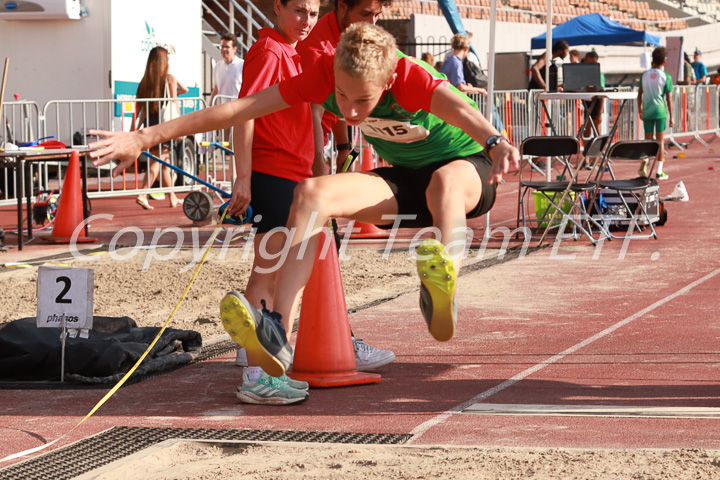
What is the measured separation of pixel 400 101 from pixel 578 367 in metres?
1.95

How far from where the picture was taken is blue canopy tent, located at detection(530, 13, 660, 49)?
26.2 meters

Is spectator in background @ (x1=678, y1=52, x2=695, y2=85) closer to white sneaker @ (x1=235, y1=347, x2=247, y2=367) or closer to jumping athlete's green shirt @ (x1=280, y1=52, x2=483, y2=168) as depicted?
white sneaker @ (x1=235, y1=347, x2=247, y2=367)

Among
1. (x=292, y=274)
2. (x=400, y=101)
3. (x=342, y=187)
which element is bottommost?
(x=292, y=274)

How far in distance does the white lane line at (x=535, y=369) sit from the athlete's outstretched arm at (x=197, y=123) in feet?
4.97

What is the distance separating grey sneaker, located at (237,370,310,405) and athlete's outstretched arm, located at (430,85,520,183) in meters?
1.49

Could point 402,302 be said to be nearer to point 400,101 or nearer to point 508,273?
point 508,273

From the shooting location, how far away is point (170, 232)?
12.2 m

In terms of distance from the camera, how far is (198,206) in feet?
41.2

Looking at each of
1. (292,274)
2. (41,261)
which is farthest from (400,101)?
(41,261)

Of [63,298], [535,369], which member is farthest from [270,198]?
[535,369]

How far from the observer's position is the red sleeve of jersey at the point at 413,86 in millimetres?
4770

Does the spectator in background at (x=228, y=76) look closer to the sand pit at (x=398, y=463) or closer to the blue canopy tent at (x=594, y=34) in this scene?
the sand pit at (x=398, y=463)

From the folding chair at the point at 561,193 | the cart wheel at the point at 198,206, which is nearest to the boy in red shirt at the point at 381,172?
the folding chair at the point at 561,193

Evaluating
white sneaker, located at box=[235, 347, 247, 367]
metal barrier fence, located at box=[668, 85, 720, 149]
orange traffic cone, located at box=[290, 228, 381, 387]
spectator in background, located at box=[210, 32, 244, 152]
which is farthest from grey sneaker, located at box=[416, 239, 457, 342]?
metal barrier fence, located at box=[668, 85, 720, 149]
